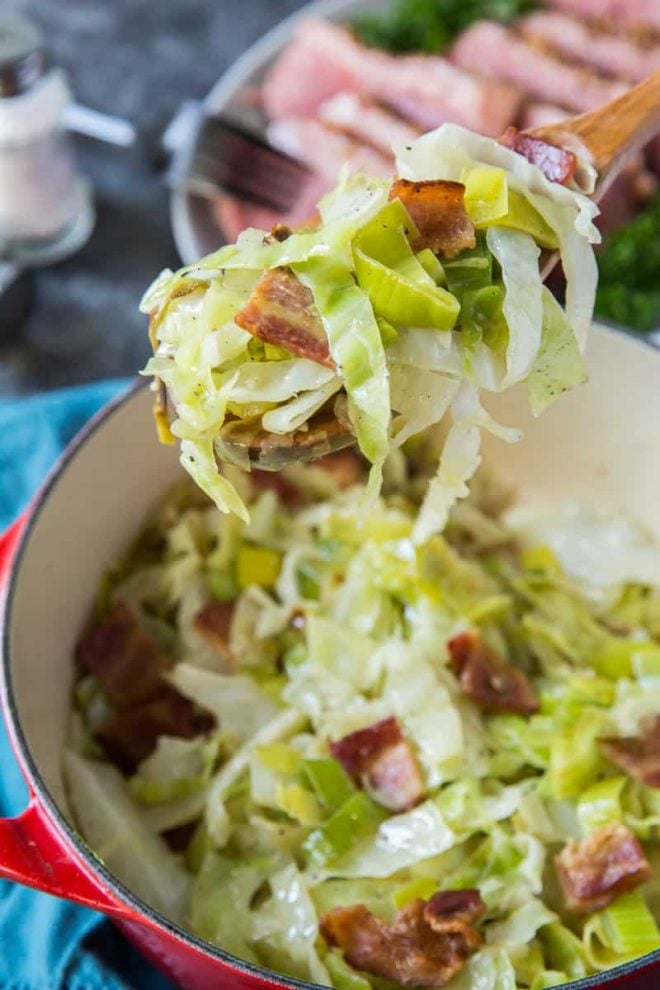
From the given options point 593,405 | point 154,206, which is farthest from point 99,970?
point 154,206

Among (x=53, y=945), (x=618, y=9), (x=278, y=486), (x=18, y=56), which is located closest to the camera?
(x=53, y=945)

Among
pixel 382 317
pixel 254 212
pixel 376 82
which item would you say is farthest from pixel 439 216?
pixel 376 82

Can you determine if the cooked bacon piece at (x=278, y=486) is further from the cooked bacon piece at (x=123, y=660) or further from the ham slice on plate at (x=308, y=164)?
the ham slice on plate at (x=308, y=164)

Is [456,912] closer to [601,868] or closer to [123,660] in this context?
[601,868]

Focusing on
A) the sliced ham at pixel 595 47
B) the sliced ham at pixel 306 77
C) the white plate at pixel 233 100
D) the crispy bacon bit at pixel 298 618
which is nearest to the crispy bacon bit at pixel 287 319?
the crispy bacon bit at pixel 298 618

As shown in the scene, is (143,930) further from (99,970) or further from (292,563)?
(292,563)

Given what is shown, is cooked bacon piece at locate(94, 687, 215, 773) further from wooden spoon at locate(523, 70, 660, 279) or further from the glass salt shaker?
the glass salt shaker
